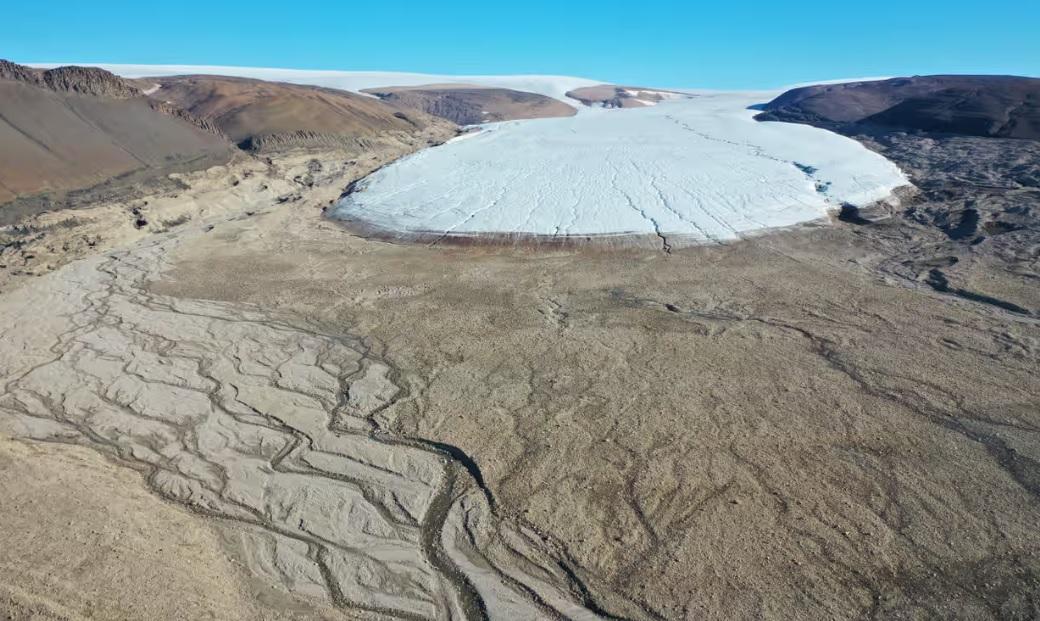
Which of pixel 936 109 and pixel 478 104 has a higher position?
pixel 478 104

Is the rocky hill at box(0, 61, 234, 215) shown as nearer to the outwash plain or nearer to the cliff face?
the cliff face

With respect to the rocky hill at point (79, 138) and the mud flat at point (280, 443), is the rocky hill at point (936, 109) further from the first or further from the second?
the rocky hill at point (79, 138)

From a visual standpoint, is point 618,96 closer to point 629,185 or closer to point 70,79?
point 629,185

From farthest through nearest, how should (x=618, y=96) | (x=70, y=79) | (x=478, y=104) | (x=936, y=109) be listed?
(x=618, y=96)
(x=478, y=104)
(x=936, y=109)
(x=70, y=79)

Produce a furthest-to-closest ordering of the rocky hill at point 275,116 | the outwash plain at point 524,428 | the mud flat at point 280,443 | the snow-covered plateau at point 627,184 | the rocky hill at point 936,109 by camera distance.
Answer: the rocky hill at point 275,116, the rocky hill at point 936,109, the snow-covered plateau at point 627,184, the mud flat at point 280,443, the outwash plain at point 524,428

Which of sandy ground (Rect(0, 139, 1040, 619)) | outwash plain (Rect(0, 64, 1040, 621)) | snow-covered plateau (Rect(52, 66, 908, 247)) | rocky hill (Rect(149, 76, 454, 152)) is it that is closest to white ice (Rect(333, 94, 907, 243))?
snow-covered plateau (Rect(52, 66, 908, 247))

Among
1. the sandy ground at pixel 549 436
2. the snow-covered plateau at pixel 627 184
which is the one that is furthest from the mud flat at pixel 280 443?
the snow-covered plateau at pixel 627 184

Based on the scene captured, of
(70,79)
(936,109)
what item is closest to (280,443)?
(70,79)
